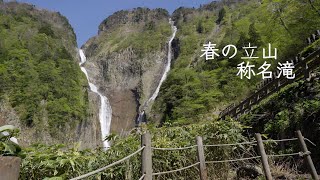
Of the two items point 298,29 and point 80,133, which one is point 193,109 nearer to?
point 298,29

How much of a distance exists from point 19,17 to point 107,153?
1932 inches

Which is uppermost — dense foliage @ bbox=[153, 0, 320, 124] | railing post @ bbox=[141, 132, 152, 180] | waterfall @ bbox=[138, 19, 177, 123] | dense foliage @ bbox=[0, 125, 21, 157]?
waterfall @ bbox=[138, 19, 177, 123]

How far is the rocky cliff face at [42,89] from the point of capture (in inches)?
1136

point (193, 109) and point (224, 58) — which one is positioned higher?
point (224, 58)

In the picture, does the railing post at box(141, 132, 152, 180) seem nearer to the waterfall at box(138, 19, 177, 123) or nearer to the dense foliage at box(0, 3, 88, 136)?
the dense foliage at box(0, 3, 88, 136)

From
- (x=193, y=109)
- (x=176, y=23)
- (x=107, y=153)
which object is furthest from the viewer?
(x=176, y=23)

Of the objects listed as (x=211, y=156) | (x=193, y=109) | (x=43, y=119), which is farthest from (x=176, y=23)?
(x=211, y=156)

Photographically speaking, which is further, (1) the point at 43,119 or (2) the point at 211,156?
(1) the point at 43,119

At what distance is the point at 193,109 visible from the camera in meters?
21.8

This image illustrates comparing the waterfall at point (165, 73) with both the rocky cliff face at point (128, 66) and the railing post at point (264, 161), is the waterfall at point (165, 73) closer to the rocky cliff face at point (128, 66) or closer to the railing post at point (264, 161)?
the rocky cliff face at point (128, 66)

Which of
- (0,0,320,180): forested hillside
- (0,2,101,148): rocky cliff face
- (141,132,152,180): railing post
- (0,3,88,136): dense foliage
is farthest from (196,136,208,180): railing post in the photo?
(0,3,88,136): dense foliage

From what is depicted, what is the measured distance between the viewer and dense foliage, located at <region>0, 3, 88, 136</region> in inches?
1160

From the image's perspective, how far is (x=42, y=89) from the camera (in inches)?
1239

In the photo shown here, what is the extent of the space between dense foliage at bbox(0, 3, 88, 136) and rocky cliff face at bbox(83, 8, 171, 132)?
644 cm
